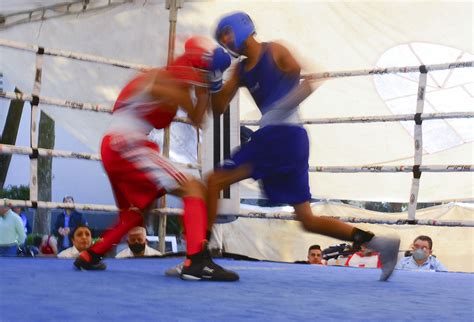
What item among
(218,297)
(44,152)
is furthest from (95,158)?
(218,297)

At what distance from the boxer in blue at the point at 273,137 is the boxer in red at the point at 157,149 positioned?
0.09 m

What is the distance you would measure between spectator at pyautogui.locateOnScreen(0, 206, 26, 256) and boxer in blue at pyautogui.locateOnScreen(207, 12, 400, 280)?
9.35 ft

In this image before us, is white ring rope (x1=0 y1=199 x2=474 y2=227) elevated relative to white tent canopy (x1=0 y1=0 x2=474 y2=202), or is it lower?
lower

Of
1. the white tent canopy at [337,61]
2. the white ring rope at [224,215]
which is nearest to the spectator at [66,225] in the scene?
the white tent canopy at [337,61]

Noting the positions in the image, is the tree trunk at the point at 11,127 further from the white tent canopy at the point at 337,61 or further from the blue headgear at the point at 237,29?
the blue headgear at the point at 237,29

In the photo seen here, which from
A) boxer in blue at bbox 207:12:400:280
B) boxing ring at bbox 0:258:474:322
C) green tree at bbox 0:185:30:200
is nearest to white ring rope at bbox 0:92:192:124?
boxing ring at bbox 0:258:474:322

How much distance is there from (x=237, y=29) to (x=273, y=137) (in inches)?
14.8

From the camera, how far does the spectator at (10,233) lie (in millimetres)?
4948

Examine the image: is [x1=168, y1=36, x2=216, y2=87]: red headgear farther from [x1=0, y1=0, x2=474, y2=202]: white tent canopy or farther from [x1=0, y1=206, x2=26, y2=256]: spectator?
[x1=0, y1=0, x2=474, y2=202]: white tent canopy

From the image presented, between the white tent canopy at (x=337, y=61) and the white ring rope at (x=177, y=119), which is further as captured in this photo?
the white tent canopy at (x=337, y=61)

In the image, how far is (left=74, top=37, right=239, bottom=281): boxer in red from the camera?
2246mm

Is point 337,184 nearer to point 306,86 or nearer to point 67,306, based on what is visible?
point 306,86

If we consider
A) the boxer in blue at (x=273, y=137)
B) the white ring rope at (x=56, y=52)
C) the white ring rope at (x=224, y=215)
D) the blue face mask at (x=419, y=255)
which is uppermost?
the white ring rope at (x=56, y=52)

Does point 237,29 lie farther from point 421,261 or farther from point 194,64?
point 421,261
